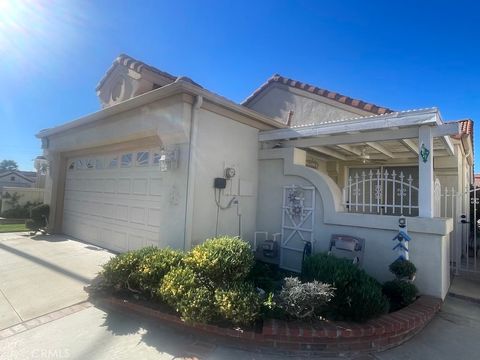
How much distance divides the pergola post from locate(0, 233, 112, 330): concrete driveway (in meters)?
6.50

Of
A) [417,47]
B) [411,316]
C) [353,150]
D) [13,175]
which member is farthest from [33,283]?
[13,175]

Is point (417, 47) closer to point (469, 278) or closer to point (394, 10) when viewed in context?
point (394, 10)

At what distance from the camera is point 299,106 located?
36.5 feet

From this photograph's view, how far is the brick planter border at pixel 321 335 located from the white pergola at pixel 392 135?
2.42 meters

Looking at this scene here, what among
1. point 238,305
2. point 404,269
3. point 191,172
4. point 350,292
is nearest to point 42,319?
point 238,305

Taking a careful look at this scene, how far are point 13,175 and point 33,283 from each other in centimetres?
6251

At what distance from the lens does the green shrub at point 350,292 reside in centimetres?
368


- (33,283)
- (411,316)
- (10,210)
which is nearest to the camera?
(411,316)

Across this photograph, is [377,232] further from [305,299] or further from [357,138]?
[305,299]

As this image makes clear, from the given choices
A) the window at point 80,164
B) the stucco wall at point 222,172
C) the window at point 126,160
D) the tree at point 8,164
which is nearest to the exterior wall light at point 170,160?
the stucco wall at point 222,172

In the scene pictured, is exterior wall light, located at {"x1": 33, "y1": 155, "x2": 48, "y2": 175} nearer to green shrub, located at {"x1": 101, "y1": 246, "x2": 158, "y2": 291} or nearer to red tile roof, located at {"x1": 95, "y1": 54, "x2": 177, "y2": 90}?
red tile roof, located at {"x1": 95, "y1": 54, "x2": 177, "y2": 90}

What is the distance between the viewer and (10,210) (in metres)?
16.0

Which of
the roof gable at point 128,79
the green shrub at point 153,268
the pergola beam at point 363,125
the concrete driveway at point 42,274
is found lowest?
the concrete driveway at point 42,274

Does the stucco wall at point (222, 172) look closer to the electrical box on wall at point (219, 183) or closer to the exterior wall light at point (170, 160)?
the electrical box on wall at point (219, 183)
